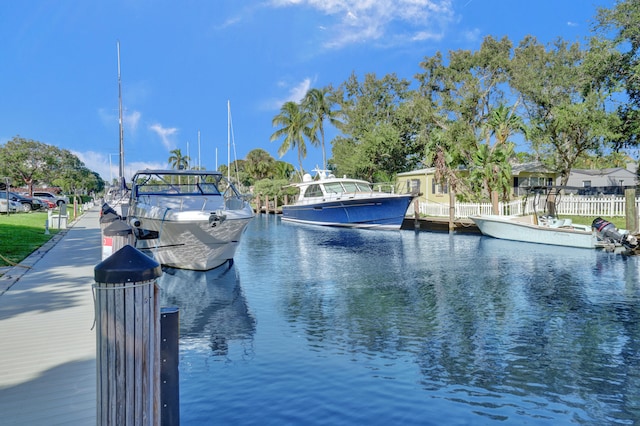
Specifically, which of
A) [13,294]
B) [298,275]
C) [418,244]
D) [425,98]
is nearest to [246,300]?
[298,275]

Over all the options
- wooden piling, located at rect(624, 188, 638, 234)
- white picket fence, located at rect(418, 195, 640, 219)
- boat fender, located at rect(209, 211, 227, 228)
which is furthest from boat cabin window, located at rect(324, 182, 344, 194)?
boat fender, located at rect(209, 211, 227, 228)

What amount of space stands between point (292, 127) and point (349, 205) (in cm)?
2693

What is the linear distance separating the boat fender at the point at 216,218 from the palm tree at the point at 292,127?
4371 cm

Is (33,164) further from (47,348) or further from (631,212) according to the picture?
(47,348)

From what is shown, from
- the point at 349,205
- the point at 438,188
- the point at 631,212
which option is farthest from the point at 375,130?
the point at 631,212

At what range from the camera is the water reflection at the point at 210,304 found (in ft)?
27.3

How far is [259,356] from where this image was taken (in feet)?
23.9

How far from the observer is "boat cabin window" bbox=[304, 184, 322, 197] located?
3559cm

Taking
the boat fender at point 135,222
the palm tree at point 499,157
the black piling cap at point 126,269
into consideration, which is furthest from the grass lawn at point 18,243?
the palm tree at point 499,157

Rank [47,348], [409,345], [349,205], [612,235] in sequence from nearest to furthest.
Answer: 1. [47,348]
2. [409,345]
3. [612,235]
4. [349,205]

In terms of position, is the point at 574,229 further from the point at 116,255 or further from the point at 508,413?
the point at 116,255

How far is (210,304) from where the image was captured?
35.1 feet

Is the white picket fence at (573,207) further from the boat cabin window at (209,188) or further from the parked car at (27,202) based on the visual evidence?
the parked car at (27,202)

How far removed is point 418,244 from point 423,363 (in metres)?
16.0
